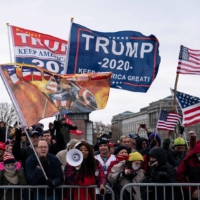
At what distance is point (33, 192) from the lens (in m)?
8.06

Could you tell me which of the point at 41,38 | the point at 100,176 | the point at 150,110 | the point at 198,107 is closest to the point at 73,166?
the point at 100,176

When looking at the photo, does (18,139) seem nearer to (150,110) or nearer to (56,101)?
(56,101)

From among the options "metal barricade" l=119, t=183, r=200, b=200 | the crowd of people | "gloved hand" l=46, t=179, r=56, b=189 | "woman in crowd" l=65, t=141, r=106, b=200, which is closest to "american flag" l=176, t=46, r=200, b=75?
the crowd of people

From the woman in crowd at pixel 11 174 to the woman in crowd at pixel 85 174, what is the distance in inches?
29.8

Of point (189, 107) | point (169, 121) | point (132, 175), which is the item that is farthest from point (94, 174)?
point (169, 121)

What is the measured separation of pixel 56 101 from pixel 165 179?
6.75ft

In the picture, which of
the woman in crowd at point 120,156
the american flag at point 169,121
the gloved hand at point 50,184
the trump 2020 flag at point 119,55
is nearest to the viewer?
the gloved hand at point 50,184

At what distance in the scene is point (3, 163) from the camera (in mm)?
8266

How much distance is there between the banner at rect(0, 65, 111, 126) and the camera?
8047 millimetres

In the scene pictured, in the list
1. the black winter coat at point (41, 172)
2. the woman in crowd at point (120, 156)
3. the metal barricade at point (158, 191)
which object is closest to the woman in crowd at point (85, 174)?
the black winter coat at point (41, 172)

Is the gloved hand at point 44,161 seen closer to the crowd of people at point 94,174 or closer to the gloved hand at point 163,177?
the crowd of people at point 94,174

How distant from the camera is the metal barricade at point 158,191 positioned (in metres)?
7.77

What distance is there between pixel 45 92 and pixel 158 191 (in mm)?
2297

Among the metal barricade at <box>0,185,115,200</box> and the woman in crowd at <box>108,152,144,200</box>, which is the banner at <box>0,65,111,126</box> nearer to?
the metal barricade at <box>0,185,115,200</box>
